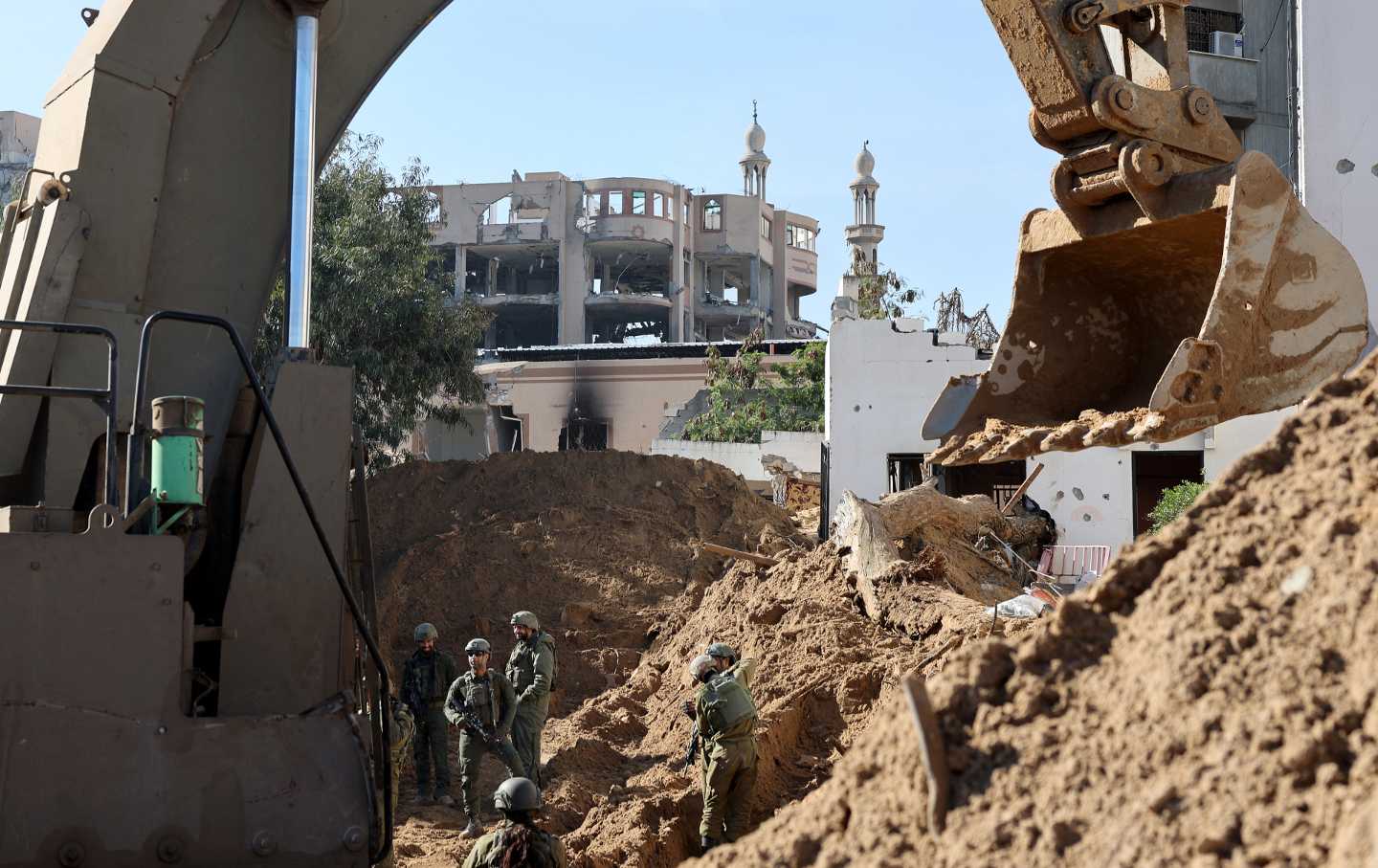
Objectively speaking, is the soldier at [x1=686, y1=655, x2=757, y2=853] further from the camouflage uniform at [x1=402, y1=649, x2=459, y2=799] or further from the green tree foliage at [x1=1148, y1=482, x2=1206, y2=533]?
the green tree foliage at [x1=1148, y1=482, x2=1206, y2=533]

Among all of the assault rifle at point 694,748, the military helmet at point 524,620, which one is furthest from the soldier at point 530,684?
the assault rifle at point 694,748

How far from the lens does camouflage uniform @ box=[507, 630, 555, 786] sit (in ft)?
35.0

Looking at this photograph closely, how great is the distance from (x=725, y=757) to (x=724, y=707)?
1.06 feet

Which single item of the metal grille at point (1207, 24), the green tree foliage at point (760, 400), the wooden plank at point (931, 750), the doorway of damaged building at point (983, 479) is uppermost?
the metal grille at point (1207, 24)

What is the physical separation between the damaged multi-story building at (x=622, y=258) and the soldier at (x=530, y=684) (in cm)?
4154

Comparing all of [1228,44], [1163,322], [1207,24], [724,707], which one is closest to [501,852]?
[724,707]

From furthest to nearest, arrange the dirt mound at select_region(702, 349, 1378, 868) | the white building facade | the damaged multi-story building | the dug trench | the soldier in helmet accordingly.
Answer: the damaged multi-story building
the white building facade
the dug trench
the soldier in helmet
the dirt mound at select_region(702, 349, 1378, 868)

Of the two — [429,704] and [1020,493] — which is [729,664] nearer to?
[429,704]

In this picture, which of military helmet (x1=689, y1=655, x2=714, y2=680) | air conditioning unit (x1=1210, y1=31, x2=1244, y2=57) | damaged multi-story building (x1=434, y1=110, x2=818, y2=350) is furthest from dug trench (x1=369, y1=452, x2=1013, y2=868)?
damaged multi-story building (x1=434, y1=110, x2=818, y2=350)

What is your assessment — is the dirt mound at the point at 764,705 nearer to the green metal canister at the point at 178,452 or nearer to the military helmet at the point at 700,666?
the military helmet at the point at 700,666

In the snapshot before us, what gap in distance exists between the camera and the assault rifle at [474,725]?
10.2 metres

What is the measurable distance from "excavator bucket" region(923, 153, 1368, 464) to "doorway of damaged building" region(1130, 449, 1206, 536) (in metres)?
18.1


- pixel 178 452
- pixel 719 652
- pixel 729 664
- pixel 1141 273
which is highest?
pixel 1141 273

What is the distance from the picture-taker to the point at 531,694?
10703 millimetres
